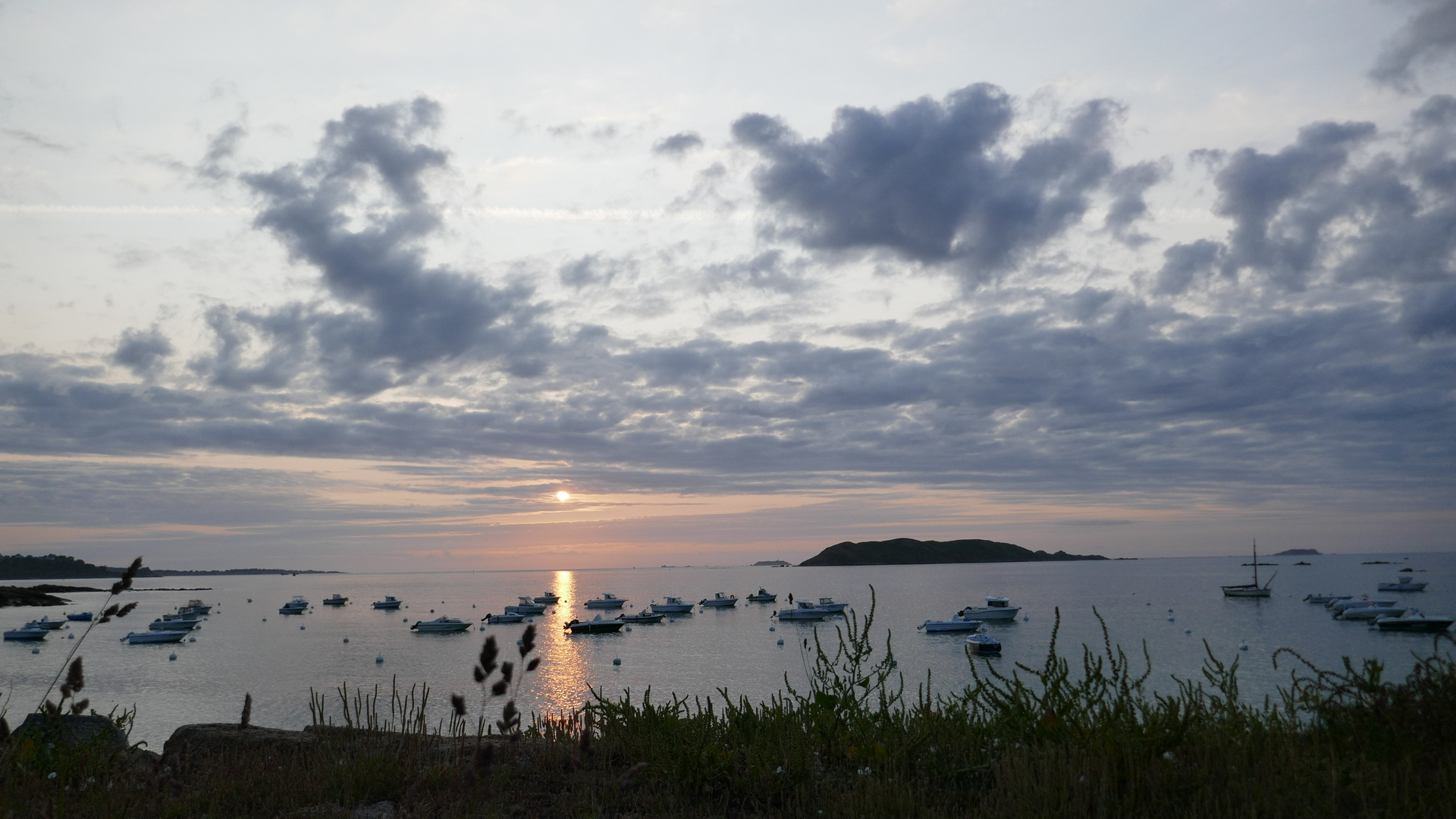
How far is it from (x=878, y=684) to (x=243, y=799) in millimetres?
5665

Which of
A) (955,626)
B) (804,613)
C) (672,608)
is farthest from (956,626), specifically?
(672,608)

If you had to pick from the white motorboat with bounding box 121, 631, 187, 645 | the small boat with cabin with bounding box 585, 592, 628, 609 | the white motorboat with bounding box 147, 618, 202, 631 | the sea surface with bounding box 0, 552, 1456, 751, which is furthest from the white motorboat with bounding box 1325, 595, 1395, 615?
the white motorboat with bounding box 147, 618, 202, 631

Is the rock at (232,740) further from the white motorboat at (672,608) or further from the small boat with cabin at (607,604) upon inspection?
the small boat with cabin at (607,604)

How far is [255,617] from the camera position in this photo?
4941 inches

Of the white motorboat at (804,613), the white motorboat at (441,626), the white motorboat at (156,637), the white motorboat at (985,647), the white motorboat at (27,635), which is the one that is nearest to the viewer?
the white motorboat at (985,647)

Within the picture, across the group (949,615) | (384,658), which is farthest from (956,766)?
(949,615)

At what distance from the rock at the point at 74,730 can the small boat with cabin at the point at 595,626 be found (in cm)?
7590

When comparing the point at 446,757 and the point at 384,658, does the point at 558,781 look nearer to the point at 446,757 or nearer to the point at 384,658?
the point at 446,757

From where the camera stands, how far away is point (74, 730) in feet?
33.3

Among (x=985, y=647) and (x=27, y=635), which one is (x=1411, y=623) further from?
(x=27, y=635)

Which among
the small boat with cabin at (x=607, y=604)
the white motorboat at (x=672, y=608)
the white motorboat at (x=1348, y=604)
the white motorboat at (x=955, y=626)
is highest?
the white motorboat at (x=955, y=626)

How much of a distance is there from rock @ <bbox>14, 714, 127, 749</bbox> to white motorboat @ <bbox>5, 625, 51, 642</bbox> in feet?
308

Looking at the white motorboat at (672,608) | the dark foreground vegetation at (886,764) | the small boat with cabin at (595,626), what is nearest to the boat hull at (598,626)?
the small boat with cabin at (595,626)

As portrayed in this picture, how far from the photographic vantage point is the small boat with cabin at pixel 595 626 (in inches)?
3342
